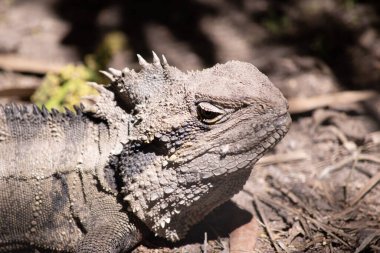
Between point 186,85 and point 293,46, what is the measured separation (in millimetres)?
3019

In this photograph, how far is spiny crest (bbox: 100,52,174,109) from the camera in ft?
10.9

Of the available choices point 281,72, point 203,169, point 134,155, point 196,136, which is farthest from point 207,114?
point 281,72

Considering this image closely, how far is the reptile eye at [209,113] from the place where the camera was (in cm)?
307

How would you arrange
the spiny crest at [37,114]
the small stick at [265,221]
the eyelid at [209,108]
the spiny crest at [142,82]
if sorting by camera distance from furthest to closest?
1. the small stick at [265,221]
2. the spiny crest at [37,114]
3. the spiny crest at [142,82]
4. the eyelid at [209,108]

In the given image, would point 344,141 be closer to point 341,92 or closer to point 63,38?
point 341,92

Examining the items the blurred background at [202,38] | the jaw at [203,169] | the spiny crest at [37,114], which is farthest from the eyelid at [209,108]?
the blurred background at [202,38]

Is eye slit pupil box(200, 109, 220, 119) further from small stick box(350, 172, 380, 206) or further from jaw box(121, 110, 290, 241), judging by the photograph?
small stick box(350, 172, 380, 206)

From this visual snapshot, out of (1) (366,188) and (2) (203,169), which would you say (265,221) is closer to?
(1) (366,188)

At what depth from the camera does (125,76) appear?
3396 mm

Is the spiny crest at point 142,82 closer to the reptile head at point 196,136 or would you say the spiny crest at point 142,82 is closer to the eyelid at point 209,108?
the reptile head at point 196,136

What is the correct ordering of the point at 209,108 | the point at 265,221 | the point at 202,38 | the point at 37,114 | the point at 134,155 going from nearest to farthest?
the point at 209,108 → the point at 134,155 → the point at 37,114 → the point at 265,221 → the point at 202,38

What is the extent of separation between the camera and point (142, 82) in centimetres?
334

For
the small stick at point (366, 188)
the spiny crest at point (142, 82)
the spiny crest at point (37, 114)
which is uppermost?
the small stick at point (366, 188)

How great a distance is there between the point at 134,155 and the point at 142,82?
48 centimetres
